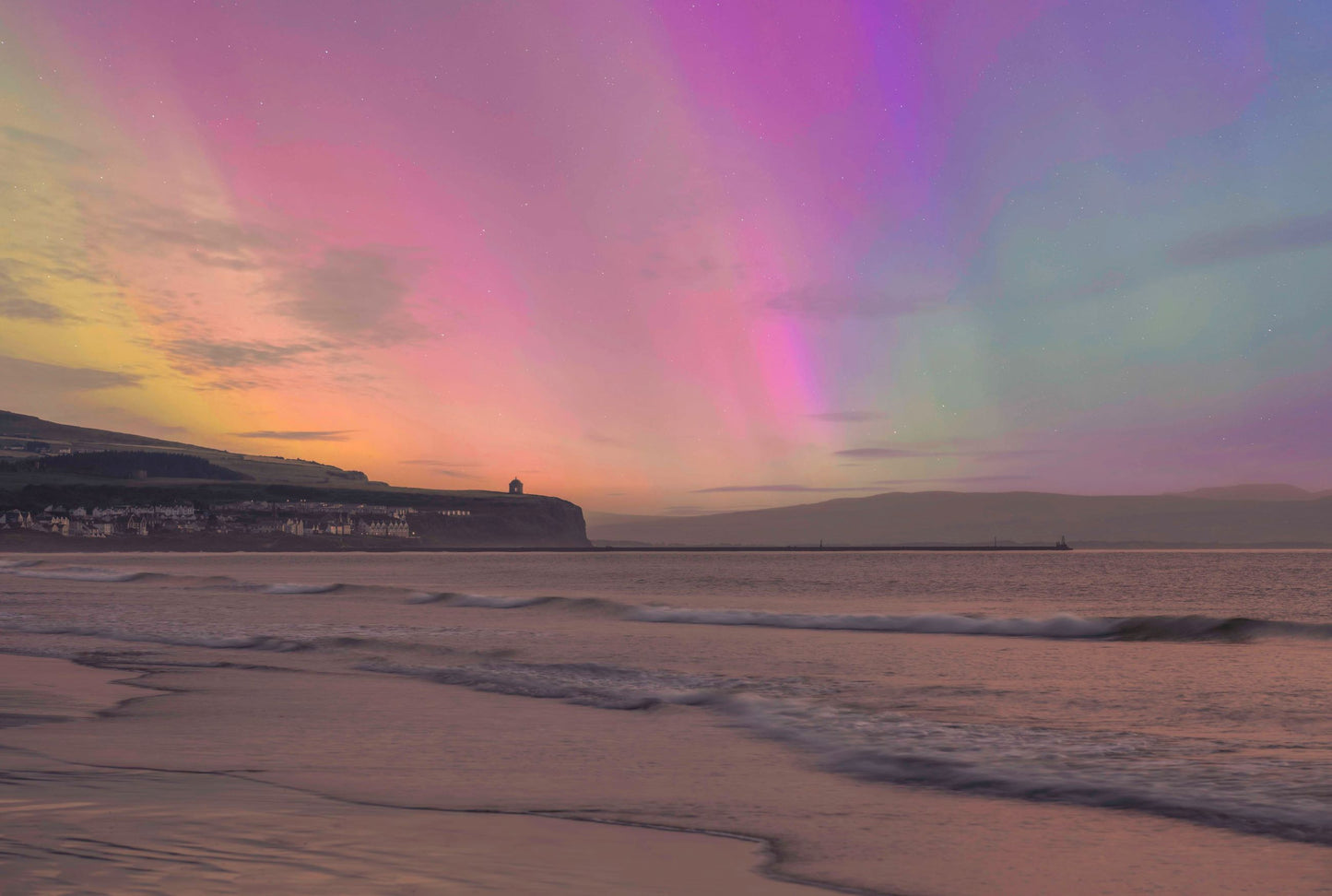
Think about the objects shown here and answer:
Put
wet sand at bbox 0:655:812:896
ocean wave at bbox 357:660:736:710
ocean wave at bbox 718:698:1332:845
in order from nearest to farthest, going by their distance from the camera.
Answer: wet sand at bbox 0:655:812:896 < ocean wave at bbox 718:698:1332:845 < ocean wave at bbox 357:660:736:710

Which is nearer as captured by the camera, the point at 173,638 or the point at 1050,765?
the point at 1050,765

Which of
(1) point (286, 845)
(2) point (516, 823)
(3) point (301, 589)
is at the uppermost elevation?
(1) point (286, 845)

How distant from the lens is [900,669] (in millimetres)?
18234

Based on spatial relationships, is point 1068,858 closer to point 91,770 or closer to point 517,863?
point 517,863

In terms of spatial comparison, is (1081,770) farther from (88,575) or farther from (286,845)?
(88,575)

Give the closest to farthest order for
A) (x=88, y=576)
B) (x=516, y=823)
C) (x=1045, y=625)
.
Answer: (x=516, y=823) < (x=1045, y=625) < (x=88, y=576)

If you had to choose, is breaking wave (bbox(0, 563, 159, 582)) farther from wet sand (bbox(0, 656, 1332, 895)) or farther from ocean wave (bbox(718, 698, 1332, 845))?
ocean wave (bbox(718, 698, 1332, 845))

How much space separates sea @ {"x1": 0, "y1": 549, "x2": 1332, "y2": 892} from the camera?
29.6ft

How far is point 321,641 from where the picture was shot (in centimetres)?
2398

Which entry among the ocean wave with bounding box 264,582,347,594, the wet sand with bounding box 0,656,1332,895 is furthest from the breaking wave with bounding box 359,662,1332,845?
the ocean wave with bounding box 264,582,347,594

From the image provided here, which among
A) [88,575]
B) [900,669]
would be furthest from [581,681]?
[88,575]

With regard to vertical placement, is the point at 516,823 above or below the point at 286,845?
below

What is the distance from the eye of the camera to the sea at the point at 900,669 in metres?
9.02

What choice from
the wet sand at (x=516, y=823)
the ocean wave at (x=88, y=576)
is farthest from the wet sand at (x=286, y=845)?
the ocean wave at (x=88, y=576)
